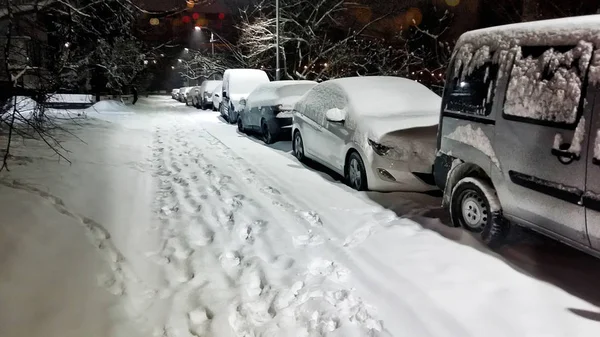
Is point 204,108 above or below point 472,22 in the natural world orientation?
below

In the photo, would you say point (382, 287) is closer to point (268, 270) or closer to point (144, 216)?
point (268, 270)

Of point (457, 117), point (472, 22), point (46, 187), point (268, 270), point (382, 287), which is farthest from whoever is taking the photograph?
point (472, 22)

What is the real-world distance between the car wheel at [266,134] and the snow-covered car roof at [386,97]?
4.00 m

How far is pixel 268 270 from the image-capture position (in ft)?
14.1

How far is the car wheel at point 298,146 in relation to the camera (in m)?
9.55

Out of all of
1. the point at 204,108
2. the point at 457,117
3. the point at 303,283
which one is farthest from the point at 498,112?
the point at 204,108

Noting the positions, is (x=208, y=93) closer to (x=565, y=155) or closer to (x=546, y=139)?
(x=546, y=139)

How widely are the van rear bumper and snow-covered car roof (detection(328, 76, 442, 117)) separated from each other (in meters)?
1.82

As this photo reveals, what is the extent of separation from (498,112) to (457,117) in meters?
0.65

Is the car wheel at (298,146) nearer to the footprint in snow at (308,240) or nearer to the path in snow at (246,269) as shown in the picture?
the path in snow at (246,269)

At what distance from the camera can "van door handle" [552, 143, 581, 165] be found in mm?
3607

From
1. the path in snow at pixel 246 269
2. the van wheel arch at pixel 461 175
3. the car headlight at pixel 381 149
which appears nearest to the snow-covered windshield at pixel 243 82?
the path in snow at pixel 246 269

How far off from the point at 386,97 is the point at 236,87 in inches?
440

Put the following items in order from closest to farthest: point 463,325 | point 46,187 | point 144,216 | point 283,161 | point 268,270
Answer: point 463,325 < point 268,270 < point 144,216 < point 46,187 < point 283,161
